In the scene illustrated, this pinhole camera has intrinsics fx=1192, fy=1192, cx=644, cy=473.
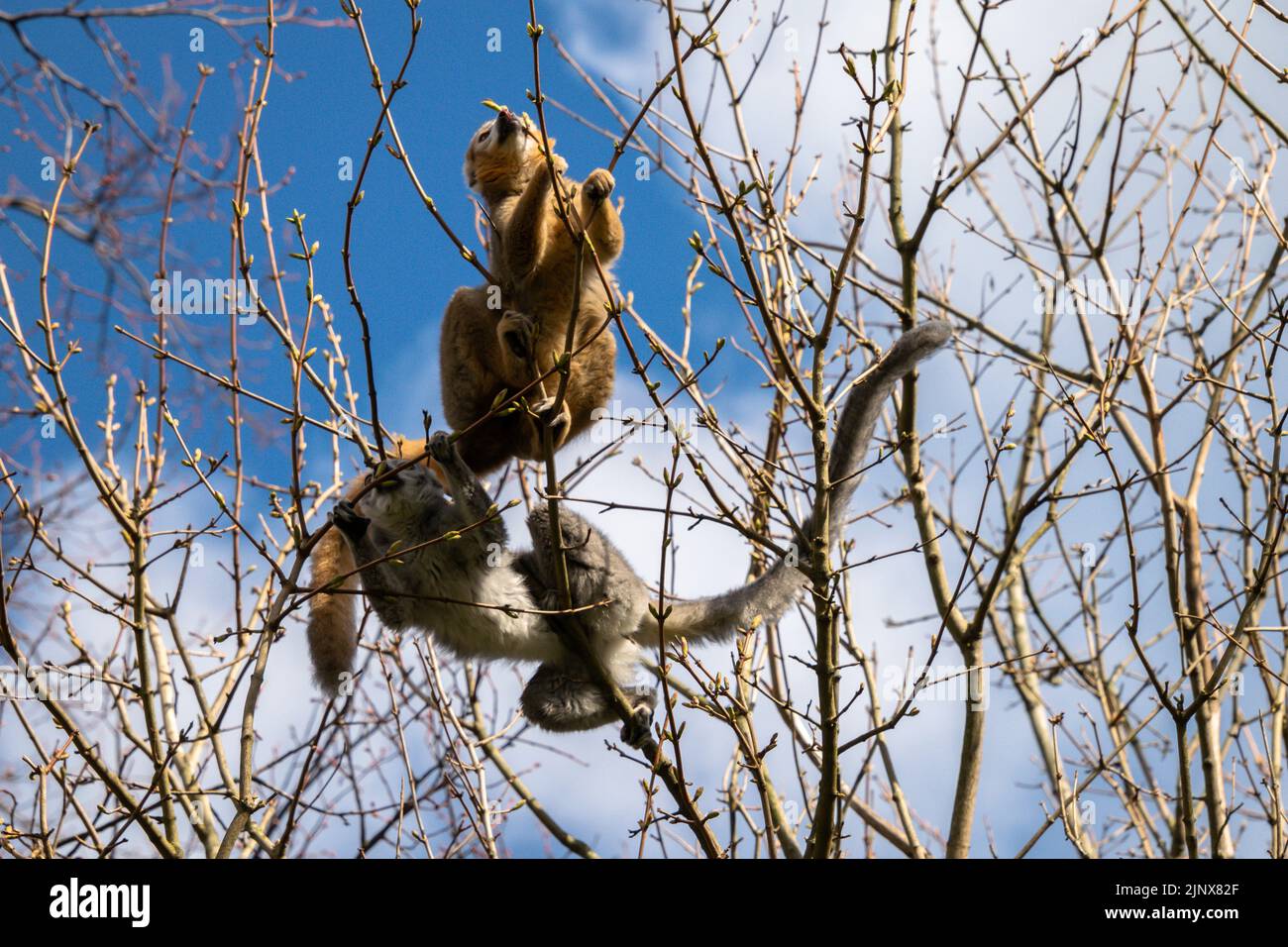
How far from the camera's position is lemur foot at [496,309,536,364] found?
561 centimetres

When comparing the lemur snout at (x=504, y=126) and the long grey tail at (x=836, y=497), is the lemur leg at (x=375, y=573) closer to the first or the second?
the long grey tail at (x=836, y=497)

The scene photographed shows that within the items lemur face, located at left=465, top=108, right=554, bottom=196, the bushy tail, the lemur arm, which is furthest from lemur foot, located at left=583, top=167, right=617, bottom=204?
the bushy tail

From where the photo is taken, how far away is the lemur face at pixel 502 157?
6637 millimetres

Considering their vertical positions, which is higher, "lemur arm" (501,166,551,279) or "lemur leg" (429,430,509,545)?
"lemur arm" (501,166,551,279)

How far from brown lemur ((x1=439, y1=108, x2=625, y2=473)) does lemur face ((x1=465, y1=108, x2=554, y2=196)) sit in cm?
1

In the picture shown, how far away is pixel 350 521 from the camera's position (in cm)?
544

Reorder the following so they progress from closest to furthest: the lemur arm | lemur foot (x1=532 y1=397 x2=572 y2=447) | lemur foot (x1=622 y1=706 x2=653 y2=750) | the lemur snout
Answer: lemur foot (x1=532 y1=397 x2=572 y2=447) → lemur foot (x1=622 y1=706 x2=653 y2=750) → the lemur arm → the lemur snout

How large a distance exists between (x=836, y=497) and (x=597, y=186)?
1.79 metres

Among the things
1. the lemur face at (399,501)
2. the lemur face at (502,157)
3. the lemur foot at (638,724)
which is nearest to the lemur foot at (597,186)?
the lemur face at (502,157)

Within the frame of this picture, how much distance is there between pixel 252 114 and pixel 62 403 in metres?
1.46

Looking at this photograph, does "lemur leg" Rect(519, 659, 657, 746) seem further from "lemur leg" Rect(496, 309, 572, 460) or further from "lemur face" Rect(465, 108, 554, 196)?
"lemur face" Rect(465, 108, 554, 196)
